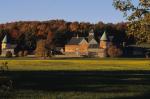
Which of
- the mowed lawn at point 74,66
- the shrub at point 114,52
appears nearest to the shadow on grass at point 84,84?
the mowed lawn at point 74,66

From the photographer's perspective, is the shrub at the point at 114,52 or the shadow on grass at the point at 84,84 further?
the shrub at the point at 114,52

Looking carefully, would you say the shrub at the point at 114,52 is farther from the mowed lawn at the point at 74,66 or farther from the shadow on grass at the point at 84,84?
the shadow on grass at the point at 84,84

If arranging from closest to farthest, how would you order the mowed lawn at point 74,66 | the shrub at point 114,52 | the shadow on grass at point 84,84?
the shadow on grass at point 84,84, the mowed lawn at point 74,66, the shrub at point 114,52

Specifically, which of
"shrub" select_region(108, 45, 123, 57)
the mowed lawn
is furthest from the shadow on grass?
"shrub" select_region(108, 45, 123, 57)

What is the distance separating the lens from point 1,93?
2600 centimetres

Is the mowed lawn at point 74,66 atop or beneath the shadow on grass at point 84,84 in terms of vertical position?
beneath

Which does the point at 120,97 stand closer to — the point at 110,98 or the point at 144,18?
the point at 110,98

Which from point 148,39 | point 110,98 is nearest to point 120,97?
point 110,98

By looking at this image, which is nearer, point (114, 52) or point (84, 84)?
point (84, 84)

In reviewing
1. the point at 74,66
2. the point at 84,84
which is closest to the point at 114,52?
the point at 74,66

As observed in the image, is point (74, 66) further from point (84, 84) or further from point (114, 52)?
point (114, 52)

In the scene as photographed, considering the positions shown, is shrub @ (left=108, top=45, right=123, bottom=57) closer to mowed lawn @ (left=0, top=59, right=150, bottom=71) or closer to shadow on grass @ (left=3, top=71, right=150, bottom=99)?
mowed lawn @ (left=0, top=59, right=150, bottom=71)

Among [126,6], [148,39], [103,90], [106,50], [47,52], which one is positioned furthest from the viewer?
[106,50]

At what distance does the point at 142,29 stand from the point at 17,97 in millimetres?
7098
